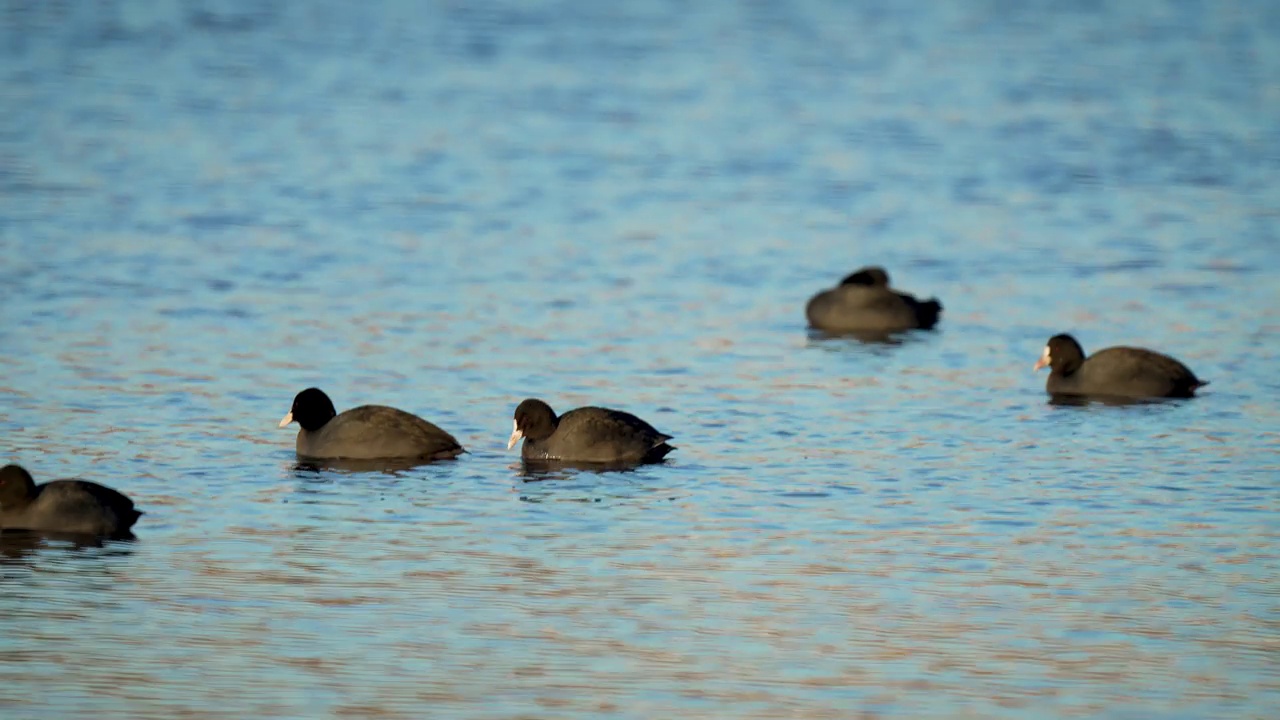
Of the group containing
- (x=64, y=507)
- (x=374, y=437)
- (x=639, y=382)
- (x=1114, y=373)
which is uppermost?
(x=1114, y=373)

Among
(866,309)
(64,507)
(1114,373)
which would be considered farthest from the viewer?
(866,309)

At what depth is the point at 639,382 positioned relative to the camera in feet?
65.0

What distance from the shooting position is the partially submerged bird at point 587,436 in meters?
16.5

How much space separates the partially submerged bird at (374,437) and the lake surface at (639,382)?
278 mm

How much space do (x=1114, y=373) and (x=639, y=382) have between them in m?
4.41

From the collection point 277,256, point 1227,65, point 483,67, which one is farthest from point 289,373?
point 1227,65

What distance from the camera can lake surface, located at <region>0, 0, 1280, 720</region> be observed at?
1162 cm

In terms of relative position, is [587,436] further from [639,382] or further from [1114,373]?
[1114,373]

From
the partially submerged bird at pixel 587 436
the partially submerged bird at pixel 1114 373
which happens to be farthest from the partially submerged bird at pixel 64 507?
the partially submerged bird at pixel 1114 373

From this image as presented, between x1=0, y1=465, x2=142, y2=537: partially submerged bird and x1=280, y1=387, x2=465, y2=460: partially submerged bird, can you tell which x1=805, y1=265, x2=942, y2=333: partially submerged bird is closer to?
x1=280, y1=387, x2=465, y2=460: partially submerged bird

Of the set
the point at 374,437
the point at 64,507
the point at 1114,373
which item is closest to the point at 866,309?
the point at 1114,373

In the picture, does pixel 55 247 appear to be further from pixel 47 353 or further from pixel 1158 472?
pixel 1158 472

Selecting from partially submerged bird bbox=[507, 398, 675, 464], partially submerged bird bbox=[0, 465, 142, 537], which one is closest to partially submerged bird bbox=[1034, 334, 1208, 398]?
partially submerged bird bbox=[507, 398, 675, 464]

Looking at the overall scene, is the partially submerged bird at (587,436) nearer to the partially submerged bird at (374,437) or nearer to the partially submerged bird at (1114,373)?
the partially submerged bird at (374,437)
